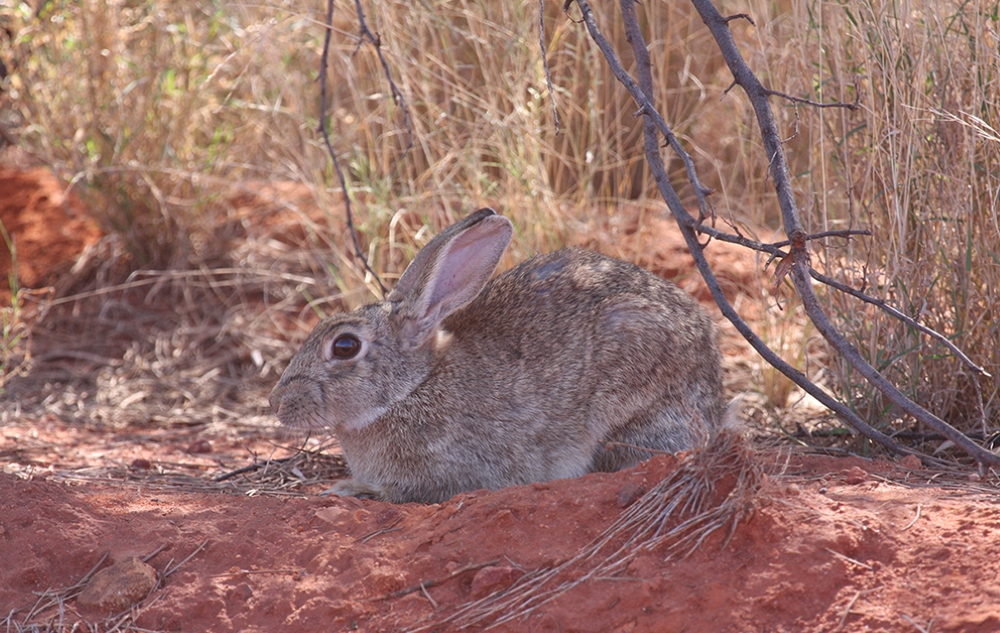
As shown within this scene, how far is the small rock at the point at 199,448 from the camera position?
518 centimetres

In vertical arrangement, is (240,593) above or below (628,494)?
below

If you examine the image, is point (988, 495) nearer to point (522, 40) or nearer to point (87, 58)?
point (522, 40)

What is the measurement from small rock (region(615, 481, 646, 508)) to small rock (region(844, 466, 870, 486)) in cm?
80

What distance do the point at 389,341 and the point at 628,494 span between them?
5.05ft

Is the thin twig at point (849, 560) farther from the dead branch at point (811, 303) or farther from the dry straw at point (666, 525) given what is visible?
the dead branch at point (811, 303)

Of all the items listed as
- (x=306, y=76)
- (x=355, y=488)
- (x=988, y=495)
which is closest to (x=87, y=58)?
(x=306, y=76)

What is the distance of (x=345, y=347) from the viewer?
14.3 ft

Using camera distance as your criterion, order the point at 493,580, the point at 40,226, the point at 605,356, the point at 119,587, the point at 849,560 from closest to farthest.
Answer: the point at 849,560 < the point at 493,580 < the point at 119,587 < the point at 605,356 < the point at 40,226

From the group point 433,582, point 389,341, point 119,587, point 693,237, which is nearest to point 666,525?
point 433,582

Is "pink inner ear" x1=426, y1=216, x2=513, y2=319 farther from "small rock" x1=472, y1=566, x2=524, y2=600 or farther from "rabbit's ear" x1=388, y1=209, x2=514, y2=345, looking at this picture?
"small rock" x1=472, y1=566, x2=524, y2=600

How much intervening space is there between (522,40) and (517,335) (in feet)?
6.09

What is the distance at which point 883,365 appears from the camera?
4145 mm

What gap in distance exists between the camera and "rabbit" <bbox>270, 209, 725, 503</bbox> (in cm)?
421

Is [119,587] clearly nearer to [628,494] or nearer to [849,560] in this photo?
[628,494]
